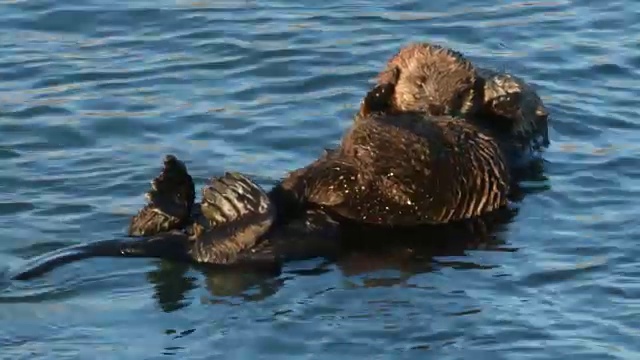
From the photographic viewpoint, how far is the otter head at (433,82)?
8.51m

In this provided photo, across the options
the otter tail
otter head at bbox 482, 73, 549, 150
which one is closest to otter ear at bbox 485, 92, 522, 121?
otter head at bbox 482, 73, 549, 150

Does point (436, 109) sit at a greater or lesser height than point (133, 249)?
greater

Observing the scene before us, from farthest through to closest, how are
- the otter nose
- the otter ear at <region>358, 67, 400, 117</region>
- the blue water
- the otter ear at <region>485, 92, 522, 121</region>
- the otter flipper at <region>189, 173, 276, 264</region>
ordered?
the otter ear at <region>485, 92, 522, 121</region> → the otter nose → the otter ear at <region>358, 67, 400, 117</region> → the otter flipper at <region>189, 173, 276, 264</region> → the blue water

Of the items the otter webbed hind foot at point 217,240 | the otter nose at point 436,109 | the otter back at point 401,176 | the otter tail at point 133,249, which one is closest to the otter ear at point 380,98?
the otter nose at point 436,109

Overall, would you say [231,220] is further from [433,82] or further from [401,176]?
[433,82]

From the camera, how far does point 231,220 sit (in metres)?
7.20

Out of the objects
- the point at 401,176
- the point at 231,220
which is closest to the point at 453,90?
the point at 401,176

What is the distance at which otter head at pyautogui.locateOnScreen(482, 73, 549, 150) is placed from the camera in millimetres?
8656

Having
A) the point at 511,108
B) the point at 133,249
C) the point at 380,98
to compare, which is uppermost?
the point at 380,98

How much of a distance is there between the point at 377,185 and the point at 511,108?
1301mm

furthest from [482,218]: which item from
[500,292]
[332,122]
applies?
[332,122]

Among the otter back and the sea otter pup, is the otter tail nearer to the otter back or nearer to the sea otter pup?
the otter back

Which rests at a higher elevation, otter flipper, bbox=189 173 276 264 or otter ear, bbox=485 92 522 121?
otter ear, bbox=485 92 522 121

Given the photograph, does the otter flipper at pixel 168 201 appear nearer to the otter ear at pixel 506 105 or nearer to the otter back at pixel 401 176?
the otter back at pixel 401 176
